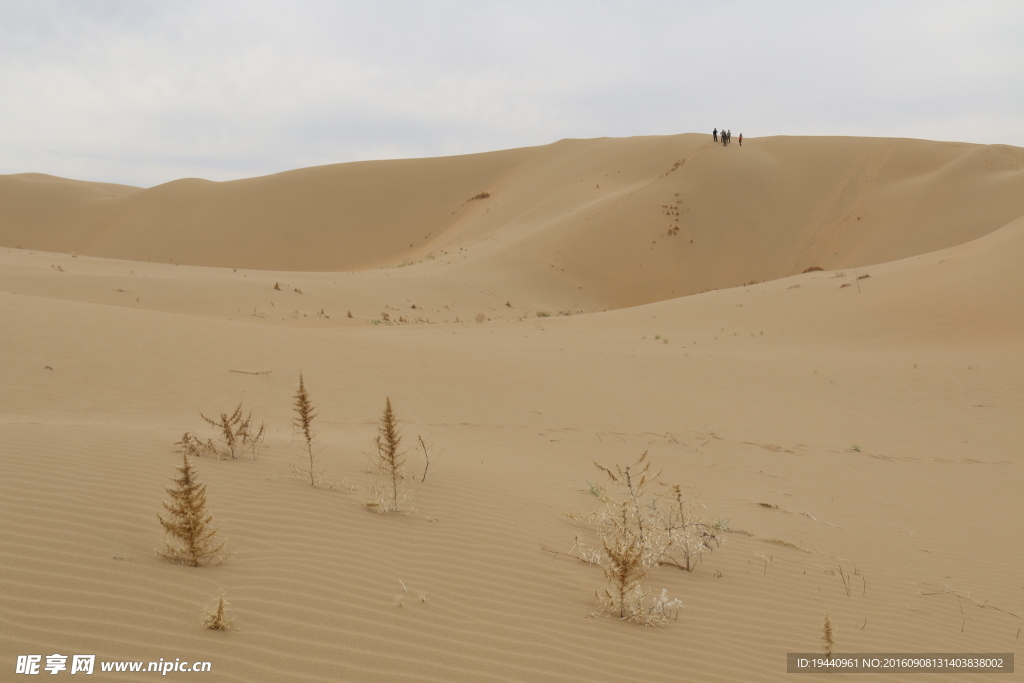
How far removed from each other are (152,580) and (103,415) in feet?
16.2

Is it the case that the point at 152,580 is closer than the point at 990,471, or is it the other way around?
the point at 152,580

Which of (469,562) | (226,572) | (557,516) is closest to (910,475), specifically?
(557,516)

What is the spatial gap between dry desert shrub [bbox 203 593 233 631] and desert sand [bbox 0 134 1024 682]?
6 centimetres

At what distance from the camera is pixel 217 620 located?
122 inches

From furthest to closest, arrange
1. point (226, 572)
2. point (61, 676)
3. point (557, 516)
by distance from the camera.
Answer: point (557, 516), point (226, 572), point (61, 676)

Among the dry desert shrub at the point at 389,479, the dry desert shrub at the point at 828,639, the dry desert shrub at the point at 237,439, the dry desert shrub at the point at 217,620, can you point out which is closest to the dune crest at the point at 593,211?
the dry desert shrub at the point at 237,439

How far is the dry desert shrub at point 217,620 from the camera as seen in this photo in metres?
3.10

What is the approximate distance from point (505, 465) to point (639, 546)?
2.57m

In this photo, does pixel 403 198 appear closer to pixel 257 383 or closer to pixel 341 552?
pixel 257 383

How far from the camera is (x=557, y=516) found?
5469 millimetres

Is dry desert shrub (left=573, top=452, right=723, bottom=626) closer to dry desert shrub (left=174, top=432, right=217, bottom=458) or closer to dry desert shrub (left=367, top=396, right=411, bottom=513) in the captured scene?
dry desert shrub (left=367, top=396, right=411, bottom=513)

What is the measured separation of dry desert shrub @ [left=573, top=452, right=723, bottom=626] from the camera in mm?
3959

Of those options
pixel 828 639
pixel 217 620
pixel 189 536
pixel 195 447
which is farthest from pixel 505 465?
pixel 217 620

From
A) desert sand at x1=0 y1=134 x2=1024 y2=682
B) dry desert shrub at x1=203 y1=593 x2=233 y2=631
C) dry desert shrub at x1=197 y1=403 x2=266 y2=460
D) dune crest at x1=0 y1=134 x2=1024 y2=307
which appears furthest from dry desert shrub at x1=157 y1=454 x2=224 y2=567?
dune crest at x1=0 y1=134 x2=1024 y2=307
